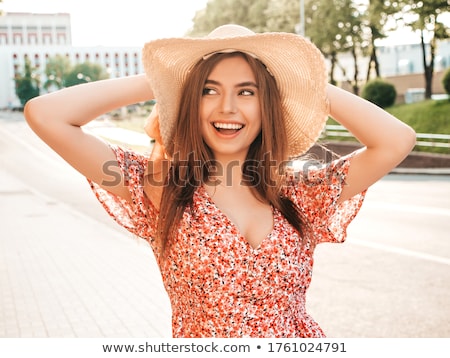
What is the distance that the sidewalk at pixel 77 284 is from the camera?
608 cm

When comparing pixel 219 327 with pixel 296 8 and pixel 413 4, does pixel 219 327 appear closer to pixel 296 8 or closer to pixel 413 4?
pixel 413 4

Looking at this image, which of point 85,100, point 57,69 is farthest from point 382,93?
point 57,69

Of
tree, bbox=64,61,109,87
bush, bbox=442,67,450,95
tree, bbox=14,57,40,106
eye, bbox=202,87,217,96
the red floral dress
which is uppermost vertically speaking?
eye, bbox=202,87,217,96

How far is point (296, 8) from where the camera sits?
4156 cm

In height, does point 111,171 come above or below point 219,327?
above

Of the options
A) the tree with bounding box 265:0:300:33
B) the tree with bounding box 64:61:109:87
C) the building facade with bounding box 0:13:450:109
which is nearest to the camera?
the tree with bounding box 265:0:300:33

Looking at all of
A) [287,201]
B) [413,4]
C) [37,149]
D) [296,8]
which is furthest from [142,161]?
[296,8]

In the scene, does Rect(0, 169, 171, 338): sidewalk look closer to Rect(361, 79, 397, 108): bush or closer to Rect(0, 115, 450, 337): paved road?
Rect(0, 115, 450, 337): paved road

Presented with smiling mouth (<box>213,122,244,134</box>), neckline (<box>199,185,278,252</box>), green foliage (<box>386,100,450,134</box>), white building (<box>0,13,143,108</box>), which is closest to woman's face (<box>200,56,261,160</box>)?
smiling mouth (<box>213,122,244,134</box>)

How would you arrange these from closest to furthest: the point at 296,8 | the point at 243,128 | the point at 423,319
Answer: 1. the point at 243,128
2. the point at 423,319
3. the point at 296,8

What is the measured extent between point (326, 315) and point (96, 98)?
458 centimetres

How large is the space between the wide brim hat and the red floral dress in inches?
11.1

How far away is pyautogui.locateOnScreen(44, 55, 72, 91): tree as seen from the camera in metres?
91.4

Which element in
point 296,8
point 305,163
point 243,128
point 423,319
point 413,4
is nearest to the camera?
point 243,128
